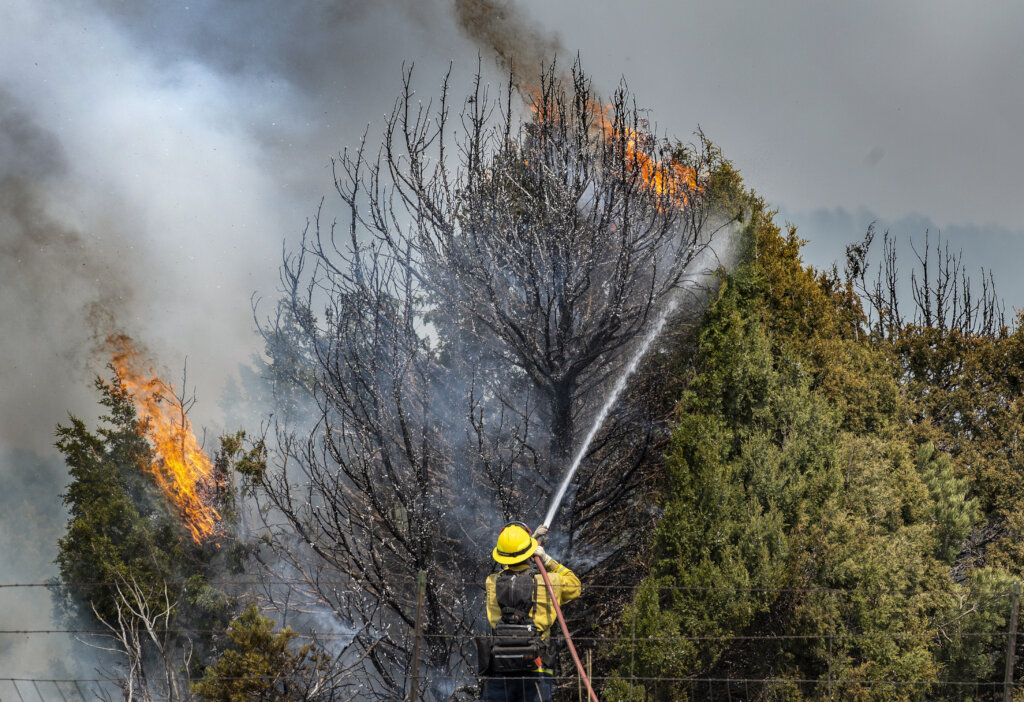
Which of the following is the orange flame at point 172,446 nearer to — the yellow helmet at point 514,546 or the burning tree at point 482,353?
the burning tree at point 482,353

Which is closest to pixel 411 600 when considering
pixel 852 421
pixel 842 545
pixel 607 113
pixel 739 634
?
pixel 739 634

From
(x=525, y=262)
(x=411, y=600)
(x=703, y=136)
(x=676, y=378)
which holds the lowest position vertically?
(x=411, y=600)

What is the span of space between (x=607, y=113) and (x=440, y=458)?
6779 millimetres

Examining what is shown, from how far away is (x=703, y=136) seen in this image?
52.0 ft

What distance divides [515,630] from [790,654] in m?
6.16

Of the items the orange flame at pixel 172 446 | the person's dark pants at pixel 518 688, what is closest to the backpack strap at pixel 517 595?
the person's dark pants at pixel 518 688

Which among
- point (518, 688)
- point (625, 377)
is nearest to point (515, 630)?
point (518, 688)

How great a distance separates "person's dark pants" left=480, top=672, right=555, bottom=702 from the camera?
7.39m

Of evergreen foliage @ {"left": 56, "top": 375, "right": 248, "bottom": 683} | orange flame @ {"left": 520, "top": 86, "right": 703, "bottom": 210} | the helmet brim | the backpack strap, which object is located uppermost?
orange flame @ {"left": 520, "top": 86, "right": 703, "bottom": 210}

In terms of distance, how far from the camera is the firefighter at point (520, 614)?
7.18m

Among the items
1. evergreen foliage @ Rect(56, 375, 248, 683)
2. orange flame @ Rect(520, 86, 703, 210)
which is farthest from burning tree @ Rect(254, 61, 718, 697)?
evergreen foliage @ Rect(56, 375, 248, 683)

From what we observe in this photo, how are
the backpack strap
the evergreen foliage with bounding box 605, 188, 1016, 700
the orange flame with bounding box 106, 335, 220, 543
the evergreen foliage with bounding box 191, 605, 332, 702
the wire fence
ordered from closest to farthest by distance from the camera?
the backpack strap
the evergreen foliage with bounding box 191, 605, 332, 702
the wire fence
the evergreen foliage with bounding box 605, 188, 1016, 700
the orange flame with bounding box 106, 335, 220, 543

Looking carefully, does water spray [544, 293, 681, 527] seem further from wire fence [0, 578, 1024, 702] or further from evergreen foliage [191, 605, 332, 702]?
evergreen foliage [191, 605, 332, 702]

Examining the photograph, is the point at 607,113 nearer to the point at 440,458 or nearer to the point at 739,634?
the point at 440,458
